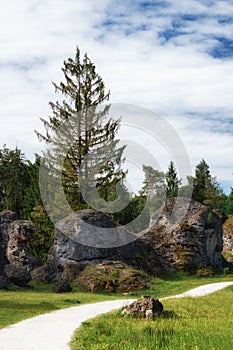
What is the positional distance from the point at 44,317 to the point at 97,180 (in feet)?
102

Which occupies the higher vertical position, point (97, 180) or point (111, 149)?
point (111, 149)

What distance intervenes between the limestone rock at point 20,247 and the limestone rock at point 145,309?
2369cm

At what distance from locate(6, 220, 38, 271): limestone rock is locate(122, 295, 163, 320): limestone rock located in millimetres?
23694

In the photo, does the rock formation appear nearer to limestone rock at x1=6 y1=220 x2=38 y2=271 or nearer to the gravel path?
limestone rock at x1=6 y1=220 x2=38 y2=271

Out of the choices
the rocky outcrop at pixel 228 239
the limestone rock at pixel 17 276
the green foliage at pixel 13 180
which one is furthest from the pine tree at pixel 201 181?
the limestone rock at pixel 17 276

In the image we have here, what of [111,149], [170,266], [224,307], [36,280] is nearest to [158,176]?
[111,149]

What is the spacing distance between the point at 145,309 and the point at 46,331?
355 centimetres

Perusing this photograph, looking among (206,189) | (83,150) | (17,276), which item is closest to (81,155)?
(83,150)

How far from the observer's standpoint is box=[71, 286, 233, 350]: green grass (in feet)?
36.3

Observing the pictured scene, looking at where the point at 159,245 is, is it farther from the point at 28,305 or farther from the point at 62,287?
the point at 28,305

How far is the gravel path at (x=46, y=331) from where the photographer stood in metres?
11.4

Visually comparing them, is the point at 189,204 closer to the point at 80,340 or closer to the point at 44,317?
the point at 44,317

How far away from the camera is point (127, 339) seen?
11.8 m

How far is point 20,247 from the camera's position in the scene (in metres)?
38.8
